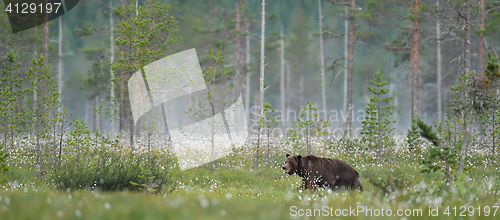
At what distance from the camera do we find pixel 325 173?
9305mm

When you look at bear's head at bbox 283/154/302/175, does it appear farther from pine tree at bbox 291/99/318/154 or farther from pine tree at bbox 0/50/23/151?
pine tree at bbox 0/50/23/151

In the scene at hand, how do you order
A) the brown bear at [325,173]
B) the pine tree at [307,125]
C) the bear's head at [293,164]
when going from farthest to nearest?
1. the pine tree at [307,125]
2. the bear's head at [293,164]
3. the brown bear at [325,173]

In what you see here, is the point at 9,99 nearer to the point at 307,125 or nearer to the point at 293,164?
the point at 293,164

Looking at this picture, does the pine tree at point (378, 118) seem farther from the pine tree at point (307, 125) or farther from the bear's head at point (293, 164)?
the bear's head at point (293, 164)

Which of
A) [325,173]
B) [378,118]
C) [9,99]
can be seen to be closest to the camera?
[325,173]

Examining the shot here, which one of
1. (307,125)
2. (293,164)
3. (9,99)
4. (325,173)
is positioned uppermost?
(9,99)

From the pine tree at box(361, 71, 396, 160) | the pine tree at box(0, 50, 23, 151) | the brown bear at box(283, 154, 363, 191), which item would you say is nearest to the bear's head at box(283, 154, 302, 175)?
the brown bear at box(283, 154, 363, 191)

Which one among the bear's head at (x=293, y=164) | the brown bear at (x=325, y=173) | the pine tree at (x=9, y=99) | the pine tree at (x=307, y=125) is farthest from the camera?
the pine tree at (x=307, y=125)

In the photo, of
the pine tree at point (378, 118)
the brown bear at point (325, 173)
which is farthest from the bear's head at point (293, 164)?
the pine tree at point (378, 118)

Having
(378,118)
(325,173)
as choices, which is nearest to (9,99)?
(325,173)

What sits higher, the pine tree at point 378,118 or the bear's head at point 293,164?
the pine tree at point 378,118

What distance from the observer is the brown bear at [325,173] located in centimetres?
925

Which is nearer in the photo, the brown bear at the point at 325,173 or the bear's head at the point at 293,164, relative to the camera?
the brown bear at the point at 325,173

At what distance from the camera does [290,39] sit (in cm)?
4759
